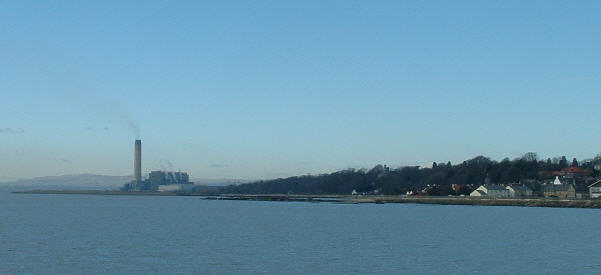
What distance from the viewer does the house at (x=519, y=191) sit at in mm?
138538

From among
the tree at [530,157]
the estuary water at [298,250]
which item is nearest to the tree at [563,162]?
the tree at [530,157]

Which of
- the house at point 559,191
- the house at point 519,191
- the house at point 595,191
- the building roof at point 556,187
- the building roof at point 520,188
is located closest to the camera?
the house at point 595,191

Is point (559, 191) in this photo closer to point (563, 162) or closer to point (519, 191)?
point (519, 191)

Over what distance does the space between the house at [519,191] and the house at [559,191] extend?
3.01 m

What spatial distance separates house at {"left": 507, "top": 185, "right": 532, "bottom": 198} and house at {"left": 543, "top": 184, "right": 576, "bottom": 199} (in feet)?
9.88

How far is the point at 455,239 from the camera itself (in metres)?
47.8

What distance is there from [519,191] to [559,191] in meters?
8.50

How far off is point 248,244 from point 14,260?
535 inches

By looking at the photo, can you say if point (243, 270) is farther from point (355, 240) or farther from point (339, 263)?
point (355, 240)

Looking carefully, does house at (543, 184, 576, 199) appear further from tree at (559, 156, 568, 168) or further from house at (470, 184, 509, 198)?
tree at (559, 156, 568, 168)

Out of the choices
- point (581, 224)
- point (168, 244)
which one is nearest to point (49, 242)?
point (168, 244)

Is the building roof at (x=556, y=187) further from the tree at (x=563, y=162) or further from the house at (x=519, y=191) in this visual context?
the tree at (x=563, y=162)

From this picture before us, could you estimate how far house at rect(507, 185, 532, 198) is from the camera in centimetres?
13854

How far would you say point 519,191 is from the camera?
457ft
